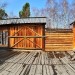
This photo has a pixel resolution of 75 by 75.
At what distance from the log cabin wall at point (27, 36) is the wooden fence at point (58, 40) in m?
0.48

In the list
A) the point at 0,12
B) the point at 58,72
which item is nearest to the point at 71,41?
the point at 58,72

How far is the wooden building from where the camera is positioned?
18.4 m

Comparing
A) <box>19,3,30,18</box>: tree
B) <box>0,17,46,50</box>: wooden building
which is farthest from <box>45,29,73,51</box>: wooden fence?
<box>19,3,30,18</box>: tree

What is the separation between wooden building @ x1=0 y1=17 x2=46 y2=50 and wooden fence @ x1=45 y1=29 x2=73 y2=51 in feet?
1.59

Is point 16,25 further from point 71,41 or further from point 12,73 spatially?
point 12,73

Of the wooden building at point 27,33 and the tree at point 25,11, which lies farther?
the tree at point 25,11

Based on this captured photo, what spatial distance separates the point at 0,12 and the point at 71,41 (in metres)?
21.1

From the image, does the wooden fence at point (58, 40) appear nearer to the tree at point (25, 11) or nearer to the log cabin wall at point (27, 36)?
the log cabin wall at point (27, 36)

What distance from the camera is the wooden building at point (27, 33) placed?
1836 cm

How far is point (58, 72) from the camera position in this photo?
28.1 feet

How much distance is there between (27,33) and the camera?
61.0 ft

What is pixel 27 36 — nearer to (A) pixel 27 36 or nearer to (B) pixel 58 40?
(A) pixel 27 36

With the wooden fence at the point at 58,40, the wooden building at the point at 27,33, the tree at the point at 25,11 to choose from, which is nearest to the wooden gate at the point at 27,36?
the wooden building at the point at 27,33

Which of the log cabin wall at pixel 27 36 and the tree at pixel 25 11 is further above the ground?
the tree at pixel 25 11
